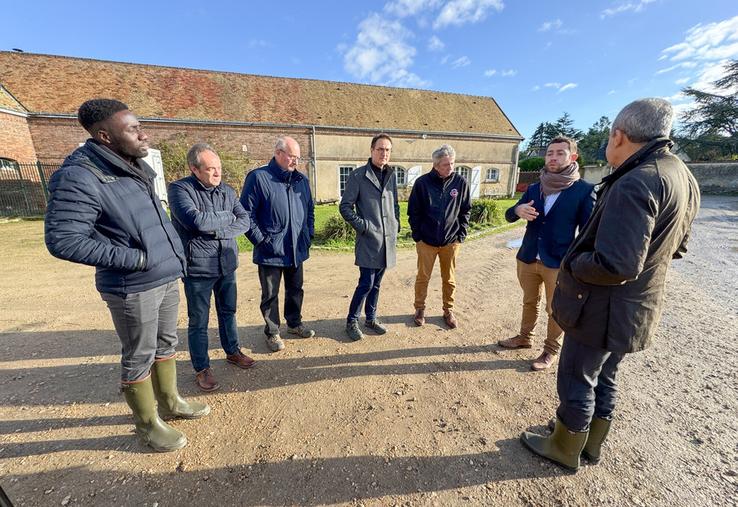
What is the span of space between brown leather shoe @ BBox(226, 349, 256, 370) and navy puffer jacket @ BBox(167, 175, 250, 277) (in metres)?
0.95

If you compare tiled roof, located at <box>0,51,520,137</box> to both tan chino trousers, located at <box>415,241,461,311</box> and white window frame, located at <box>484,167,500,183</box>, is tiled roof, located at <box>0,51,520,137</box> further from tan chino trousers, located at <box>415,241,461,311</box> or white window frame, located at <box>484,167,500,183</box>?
tan chino trousers, located at <box>415,241,461,311</box>

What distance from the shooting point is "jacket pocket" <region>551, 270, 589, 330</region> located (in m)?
1.91

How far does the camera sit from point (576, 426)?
6.73 feet

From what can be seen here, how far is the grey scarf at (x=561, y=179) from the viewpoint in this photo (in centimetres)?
306

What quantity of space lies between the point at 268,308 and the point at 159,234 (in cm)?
163

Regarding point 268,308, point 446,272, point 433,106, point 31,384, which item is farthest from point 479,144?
point 31,384

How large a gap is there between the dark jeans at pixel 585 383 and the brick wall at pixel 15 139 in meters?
19.9

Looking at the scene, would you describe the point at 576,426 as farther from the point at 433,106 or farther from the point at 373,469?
the point at 433,106

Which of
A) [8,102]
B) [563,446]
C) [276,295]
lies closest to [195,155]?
[276,295]

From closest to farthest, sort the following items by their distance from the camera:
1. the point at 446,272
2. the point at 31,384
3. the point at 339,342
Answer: the point at 31,384, the point at 339,342, the point at 446,272

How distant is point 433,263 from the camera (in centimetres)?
411

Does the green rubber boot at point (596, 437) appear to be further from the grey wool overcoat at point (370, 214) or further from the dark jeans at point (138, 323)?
the dark jeans at point (138, 323)

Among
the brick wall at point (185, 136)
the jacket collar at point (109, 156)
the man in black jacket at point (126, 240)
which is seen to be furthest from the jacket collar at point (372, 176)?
the brick wall at point (185, 136)

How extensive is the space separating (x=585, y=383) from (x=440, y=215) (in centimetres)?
226
